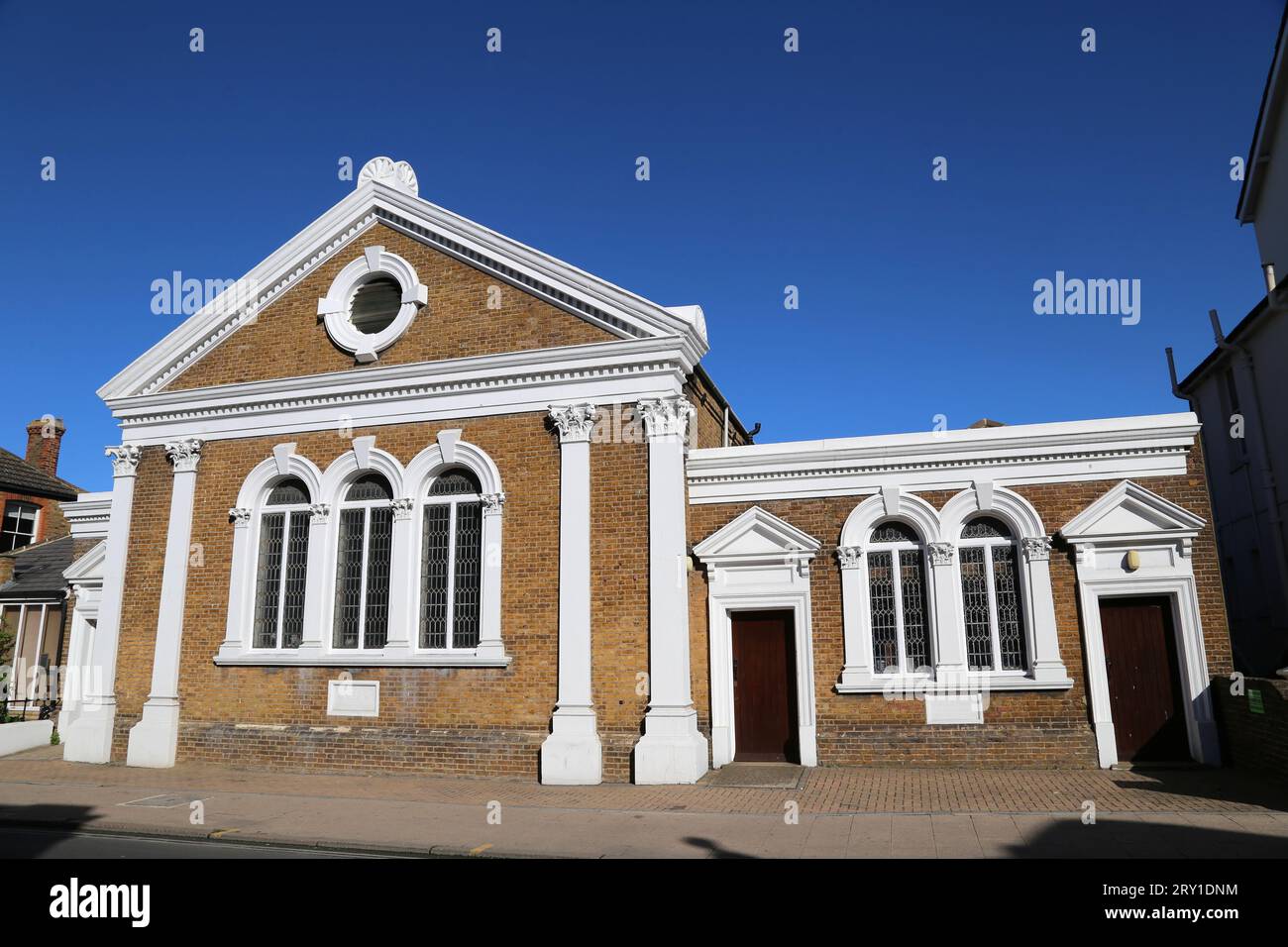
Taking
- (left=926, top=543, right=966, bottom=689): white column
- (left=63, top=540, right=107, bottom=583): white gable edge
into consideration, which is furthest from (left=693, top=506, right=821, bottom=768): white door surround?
(left=63, top=540, right=107, bottom=583): white gable edge

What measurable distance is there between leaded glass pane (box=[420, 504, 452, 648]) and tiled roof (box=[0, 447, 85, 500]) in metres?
21.6

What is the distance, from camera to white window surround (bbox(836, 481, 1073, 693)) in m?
12.5

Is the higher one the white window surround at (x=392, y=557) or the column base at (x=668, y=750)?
the white window surround at (x=392, y=557)

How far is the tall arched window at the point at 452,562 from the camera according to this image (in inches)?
537

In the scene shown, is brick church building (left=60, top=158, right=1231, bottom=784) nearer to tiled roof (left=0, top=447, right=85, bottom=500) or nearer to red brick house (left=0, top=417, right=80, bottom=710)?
red brick house (left=0, top=417, right=80, bottom=710)

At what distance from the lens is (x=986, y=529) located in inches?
520

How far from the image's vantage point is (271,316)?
15.9 metres

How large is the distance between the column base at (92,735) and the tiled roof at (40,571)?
5.76 metres

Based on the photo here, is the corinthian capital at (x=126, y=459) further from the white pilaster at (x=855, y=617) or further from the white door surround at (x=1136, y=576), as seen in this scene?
the white door surround at (x=1136, y=576)

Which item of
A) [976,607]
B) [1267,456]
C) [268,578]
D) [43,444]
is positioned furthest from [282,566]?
[43,444]

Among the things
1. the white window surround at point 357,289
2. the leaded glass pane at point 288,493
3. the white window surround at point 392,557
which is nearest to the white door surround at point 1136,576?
the white window surround at point 392,557
